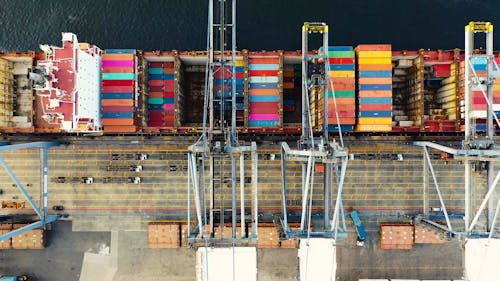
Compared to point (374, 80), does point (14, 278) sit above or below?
below

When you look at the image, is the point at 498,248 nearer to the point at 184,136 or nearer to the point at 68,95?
the point at 184,136

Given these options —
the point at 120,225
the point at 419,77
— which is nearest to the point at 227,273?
the point at 120,225

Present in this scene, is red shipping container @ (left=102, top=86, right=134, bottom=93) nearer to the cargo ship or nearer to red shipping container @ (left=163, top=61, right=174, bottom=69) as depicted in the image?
the cargo ship

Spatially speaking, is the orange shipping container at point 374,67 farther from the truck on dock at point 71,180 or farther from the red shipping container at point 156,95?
the truck on dock at point 71,180

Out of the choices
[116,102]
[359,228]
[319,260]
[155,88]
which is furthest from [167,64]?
[359,228]

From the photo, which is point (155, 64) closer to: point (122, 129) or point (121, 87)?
point (121, 87)

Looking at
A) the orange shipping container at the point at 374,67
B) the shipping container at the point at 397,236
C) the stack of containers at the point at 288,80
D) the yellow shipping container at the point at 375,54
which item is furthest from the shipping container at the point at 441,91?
the stack of containers at the point at 288,80
